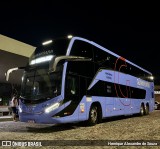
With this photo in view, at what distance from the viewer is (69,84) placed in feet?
34.7

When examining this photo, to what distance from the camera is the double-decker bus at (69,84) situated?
1006 cm

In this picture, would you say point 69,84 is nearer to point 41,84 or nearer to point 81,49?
point 41,84

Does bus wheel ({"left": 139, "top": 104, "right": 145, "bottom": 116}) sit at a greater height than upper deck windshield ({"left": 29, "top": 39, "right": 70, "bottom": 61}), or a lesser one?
lesser

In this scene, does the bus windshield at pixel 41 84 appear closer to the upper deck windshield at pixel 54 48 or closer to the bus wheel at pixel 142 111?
the upper deck windshield at pixel 54 48

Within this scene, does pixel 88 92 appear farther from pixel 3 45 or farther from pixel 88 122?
pixel 3 45

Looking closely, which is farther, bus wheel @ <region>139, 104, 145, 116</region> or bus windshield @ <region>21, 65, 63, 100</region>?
bus wheel @ <region>139, 104, 145, 116</region>

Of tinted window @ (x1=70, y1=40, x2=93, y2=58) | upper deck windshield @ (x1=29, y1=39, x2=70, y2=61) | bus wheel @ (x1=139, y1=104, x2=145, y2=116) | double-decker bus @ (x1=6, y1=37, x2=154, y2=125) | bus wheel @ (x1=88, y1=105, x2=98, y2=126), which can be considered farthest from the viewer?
bus wheel @ (x1=139, y1=104, x2=145, y2=116)

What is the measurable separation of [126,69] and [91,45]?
15.9 ft

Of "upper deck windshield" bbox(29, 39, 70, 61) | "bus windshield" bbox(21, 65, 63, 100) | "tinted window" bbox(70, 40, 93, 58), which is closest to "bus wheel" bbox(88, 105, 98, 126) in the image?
"tinted window" bbox(70, 40, 93, 58)

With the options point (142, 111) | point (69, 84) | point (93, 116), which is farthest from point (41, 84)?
point (142, 111)

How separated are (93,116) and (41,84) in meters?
3.09

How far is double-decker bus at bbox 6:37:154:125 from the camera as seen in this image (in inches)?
396

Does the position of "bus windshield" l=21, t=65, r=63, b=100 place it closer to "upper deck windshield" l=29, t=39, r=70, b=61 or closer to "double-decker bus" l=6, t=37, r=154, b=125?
"double-decker bus" l=6, t=37, r=154, b=125

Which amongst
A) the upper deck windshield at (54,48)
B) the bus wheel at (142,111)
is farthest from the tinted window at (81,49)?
the bus wheel at (142,111)
